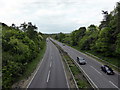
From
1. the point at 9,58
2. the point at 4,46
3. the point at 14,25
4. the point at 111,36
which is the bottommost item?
the point at 9,58

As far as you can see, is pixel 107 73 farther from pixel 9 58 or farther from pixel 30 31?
pixel 30 31

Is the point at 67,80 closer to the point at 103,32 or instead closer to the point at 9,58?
the point at 9,58

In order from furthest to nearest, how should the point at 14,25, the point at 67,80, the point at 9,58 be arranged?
the point at 14,25 → the point at 9,58 → the point at 67,80

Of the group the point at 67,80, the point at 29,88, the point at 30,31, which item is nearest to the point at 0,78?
the point at 29,88

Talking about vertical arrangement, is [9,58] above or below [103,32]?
below

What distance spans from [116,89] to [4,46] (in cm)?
2208

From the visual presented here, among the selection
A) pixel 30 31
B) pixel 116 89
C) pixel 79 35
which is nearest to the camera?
pixel 116 89

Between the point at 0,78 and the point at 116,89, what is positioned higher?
the point at 0,78

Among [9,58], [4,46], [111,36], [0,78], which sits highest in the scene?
[111,36]

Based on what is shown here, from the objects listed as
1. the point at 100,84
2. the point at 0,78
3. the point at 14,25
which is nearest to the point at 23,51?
the point at 0,78

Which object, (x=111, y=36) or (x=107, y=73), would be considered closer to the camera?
(x=107, y=73)

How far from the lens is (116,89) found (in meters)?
17.1

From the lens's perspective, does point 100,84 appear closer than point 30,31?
Yes

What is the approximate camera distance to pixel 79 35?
7362 centimetres
